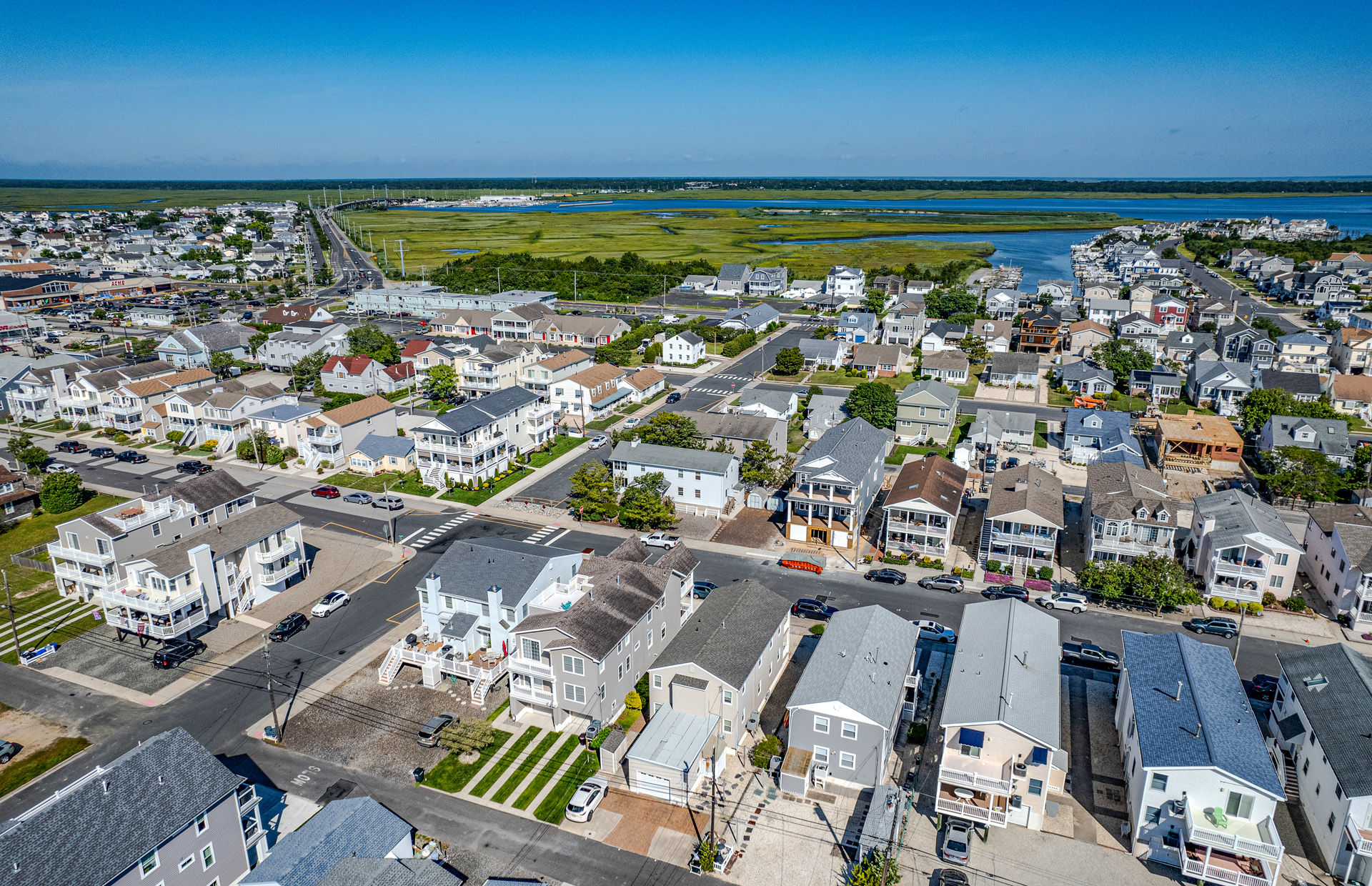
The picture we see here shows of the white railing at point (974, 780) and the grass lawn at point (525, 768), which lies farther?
the grass lawn at point (525, 768)

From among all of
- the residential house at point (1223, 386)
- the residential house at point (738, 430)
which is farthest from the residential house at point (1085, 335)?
the residential house at point (738, 430)

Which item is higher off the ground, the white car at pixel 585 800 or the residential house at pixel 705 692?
the residential house at pixel 705 692

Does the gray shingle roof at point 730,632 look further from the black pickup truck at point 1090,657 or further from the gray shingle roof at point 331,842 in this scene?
the black pickup truck at point 1090,657

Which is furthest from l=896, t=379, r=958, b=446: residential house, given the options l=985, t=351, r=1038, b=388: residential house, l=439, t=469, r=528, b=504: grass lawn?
l=439, t=469, r=528, b=504: grass lawn

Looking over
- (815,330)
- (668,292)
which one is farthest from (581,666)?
(668,292)

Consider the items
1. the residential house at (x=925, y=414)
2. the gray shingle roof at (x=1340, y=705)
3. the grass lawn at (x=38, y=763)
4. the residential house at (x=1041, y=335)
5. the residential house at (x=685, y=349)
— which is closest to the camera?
the gray shingle roof at (x=1340, y=705)

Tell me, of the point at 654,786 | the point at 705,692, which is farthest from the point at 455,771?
the point at 705,692
